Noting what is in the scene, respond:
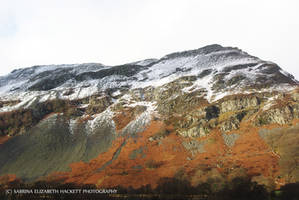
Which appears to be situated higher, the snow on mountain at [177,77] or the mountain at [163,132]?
the snow on mountain at [177,77]

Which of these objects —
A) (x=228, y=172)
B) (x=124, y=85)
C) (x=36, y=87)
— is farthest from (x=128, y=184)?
(x=36, y=87)

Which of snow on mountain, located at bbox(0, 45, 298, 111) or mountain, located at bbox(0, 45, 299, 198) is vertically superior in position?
snow on mountain, located at bbox(0, 45, 298, 111)

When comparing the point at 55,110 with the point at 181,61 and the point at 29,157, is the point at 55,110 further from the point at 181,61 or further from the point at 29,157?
the point at 181,61

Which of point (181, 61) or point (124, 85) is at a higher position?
point (181, 61)

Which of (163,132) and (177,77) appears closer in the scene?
(163,132)

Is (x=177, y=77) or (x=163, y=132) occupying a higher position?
(x=177, y=77)

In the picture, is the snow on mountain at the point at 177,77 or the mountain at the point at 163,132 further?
the snow on mountain at the point at 177,77

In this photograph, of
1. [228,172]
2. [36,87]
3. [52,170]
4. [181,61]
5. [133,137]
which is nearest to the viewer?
[228,172]

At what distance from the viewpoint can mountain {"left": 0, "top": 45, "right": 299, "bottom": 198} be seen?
133 ft

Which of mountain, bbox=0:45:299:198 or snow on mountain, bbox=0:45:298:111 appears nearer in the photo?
mountain, bbox=0:45:299:198

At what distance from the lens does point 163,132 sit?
2452 inches

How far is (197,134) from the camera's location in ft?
189

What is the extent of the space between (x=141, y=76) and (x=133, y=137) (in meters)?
72.6

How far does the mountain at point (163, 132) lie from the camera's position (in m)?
40.4
